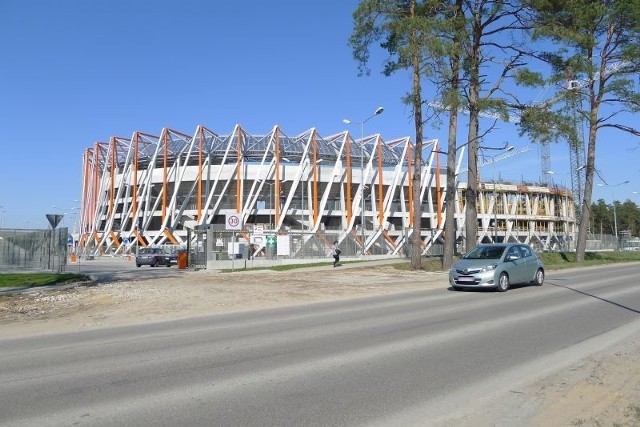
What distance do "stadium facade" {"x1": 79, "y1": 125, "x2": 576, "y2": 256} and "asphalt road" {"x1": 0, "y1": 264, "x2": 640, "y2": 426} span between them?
49393mm

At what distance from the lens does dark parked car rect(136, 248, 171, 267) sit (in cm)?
4122

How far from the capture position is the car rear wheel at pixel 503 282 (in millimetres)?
17891

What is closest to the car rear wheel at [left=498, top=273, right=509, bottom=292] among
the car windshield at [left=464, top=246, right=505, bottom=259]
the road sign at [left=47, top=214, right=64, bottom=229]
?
the car windshield at [left=464, top=246, right=505, bottom=259]

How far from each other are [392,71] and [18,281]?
1962cm

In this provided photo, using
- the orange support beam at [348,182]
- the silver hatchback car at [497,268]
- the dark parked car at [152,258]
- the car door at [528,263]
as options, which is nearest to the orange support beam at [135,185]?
the orange support beam at [348,182]

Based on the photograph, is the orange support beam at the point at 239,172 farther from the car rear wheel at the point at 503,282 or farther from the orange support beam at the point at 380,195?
the car rear wheel at the point at 503,282

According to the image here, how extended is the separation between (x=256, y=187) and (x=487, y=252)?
4935 centimetres

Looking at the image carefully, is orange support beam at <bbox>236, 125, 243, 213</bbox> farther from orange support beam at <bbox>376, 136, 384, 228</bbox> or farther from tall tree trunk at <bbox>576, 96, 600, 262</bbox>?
tall tree trunk at <bbox>576, 96, 600, 262</bbox>

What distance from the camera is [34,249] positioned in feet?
101

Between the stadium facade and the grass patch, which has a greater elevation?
the stadium facade

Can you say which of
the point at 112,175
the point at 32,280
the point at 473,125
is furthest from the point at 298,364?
the point at 112,175

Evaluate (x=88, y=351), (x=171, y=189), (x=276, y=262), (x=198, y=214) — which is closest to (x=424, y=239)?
(x=198, y=214)

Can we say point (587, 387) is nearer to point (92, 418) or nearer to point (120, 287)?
point (92, 418)

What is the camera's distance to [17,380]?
7.14m
